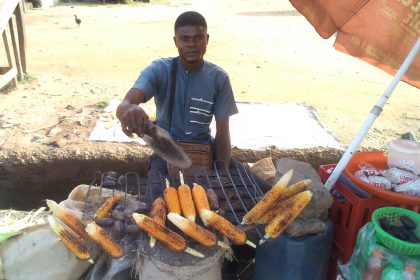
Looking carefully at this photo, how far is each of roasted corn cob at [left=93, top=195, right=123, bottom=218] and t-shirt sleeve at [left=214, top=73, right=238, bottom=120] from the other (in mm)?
1556

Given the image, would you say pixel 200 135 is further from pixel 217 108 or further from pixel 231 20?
pixel 231 20

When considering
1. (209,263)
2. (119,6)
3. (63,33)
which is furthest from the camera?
(119,6)

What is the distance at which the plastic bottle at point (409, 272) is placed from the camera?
2.39 metres

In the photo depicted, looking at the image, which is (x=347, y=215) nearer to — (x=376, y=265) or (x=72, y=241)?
(x=376, y=265)

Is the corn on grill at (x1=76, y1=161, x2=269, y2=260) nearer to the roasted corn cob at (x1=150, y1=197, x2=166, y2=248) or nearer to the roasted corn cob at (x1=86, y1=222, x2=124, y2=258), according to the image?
the roasted corn cob at (x1=150, y1=197, x2=166, y2=248)

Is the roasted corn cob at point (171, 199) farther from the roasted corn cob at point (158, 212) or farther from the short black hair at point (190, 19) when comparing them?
the short black hair at point (190, 19)

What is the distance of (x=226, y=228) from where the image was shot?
252cm

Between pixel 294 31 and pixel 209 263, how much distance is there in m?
13.1

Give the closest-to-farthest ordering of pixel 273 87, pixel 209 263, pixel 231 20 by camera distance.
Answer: pixel 209 263 < pixel 273 87 < pixel 231 20

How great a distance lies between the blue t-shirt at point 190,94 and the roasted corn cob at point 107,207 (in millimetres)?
Answer: 1292

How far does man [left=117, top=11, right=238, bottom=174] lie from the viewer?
3.75 m

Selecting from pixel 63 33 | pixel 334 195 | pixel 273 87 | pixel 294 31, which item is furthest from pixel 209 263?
pixel 294 31

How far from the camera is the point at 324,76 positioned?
30.7 ft

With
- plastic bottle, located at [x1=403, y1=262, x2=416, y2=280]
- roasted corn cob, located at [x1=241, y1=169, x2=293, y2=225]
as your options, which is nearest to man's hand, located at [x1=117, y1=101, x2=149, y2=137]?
roasted corn cob, located at [x1=241, y1=169, x2=293, y2=225]
